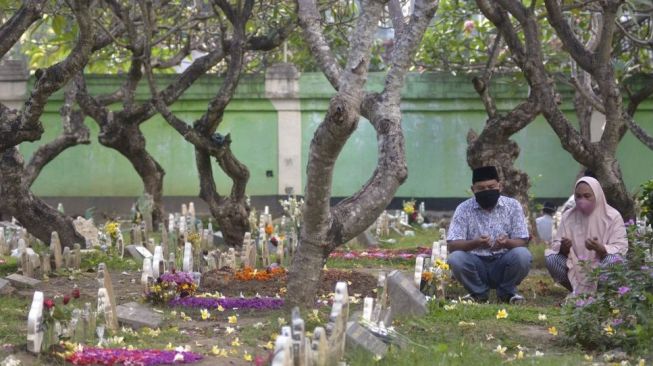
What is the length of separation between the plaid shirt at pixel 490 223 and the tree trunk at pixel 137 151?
24.5 feet

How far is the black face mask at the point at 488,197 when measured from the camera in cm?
1066

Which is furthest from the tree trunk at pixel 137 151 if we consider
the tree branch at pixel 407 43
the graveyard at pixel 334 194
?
the tree branch at pixel 407 43

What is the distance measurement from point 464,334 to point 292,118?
43.2 feet

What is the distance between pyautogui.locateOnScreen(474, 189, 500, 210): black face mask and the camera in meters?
10.7

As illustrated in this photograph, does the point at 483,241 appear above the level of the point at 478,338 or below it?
above

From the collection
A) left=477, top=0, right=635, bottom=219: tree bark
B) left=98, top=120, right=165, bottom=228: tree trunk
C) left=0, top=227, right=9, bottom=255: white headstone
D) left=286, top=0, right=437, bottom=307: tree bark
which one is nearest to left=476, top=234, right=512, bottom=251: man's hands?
left=286, top=0, right=437, bottom=307: tree bark

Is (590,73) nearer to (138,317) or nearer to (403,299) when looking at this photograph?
(403,299)

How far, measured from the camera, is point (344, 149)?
21.4m

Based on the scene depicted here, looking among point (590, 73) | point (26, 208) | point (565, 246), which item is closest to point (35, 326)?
point (565, 246)

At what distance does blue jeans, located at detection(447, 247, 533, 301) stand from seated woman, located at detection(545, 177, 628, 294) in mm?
346

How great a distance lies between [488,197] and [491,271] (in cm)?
68

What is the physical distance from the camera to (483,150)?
14.4m

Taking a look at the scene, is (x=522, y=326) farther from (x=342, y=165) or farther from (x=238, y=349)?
(x=342, y=165)

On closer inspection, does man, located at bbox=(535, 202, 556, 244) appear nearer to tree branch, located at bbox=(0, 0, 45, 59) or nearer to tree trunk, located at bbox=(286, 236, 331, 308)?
tree trunk, located at bbox=(286, 236, 331, 308)
